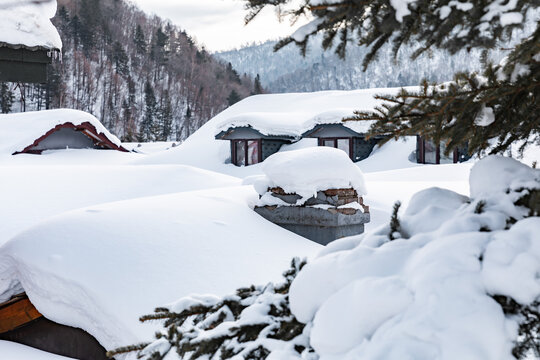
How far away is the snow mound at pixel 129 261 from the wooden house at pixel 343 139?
15231 millimetres

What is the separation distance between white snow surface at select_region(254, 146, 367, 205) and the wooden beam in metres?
3.94

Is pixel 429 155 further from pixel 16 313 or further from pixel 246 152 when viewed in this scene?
pixel 16 313

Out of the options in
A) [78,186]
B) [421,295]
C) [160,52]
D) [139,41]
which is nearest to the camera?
[421,295]

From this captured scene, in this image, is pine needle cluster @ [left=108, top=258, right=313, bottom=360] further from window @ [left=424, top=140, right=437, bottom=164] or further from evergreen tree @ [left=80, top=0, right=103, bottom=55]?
evergreen tree @ [left=80, top=0, right=103, bottom=55]

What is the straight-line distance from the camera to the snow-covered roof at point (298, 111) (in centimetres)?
2222

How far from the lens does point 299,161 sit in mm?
8141

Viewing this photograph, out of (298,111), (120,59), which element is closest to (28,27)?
(298,111)

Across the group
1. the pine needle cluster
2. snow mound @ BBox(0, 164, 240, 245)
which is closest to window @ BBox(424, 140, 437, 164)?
snow mound @ BBox(0, 164, 240, 245)

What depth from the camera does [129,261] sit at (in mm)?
5816

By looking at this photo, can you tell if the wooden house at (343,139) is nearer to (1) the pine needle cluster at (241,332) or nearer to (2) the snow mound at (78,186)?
(2) the snow mound at (78,186)

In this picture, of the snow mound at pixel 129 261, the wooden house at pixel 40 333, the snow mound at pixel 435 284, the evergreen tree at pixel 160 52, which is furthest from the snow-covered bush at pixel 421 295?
the evergreen tree at pixel 160 52

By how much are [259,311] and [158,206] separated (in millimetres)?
5360

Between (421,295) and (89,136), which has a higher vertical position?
(89,136)

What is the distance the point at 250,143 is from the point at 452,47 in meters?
22.4
